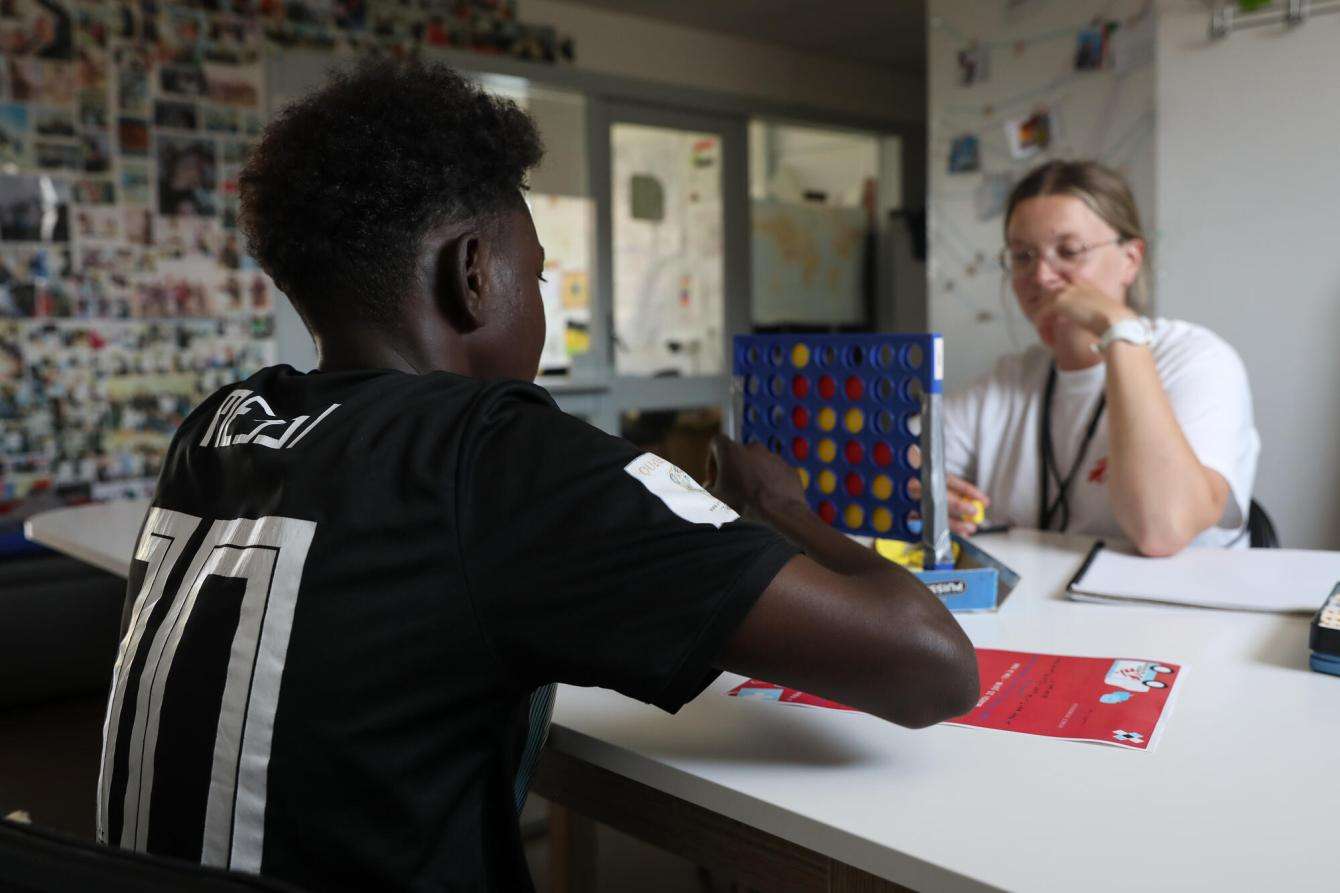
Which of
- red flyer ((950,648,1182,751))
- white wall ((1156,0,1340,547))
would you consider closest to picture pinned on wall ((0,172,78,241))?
white wall ((1156,0,1340,547))

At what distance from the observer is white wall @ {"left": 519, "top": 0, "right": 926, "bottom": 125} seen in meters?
4.99

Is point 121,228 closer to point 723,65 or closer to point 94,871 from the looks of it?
point 723,65

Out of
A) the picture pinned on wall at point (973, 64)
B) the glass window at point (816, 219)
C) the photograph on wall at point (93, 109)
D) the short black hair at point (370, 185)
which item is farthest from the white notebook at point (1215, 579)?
the glass window at point (816, 219)

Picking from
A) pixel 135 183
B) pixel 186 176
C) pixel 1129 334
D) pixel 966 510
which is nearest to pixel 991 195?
pixel 1129 334

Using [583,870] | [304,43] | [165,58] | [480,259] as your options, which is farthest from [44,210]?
[480,259]

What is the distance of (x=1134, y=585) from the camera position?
1.26 m

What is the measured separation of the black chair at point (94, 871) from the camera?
1.33 ft

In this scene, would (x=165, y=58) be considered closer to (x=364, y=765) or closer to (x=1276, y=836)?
(x=364, y=765)

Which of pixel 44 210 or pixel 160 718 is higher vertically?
pixel 44 210

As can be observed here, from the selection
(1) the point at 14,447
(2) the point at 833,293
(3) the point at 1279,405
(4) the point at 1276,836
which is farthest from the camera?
(2) the point at 833,293

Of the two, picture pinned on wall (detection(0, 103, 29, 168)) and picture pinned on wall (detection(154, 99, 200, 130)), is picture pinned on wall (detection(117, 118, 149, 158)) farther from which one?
picture pinned on wall (detection(0, 103, 29, 168))

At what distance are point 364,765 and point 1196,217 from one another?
3.13m

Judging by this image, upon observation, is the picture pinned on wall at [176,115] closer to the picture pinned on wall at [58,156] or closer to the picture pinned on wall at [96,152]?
the picture pinned on wall at [96,152]

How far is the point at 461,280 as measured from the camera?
808 mm
